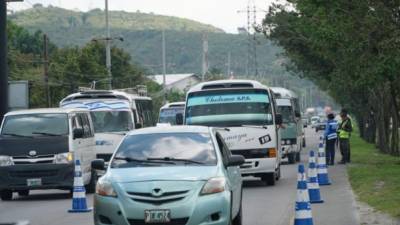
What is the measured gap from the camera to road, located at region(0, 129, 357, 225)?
54.2 feet

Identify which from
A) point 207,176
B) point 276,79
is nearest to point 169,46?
point 276,79

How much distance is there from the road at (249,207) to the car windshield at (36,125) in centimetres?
162

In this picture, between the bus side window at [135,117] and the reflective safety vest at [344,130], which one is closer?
the bus side window at [135,117]

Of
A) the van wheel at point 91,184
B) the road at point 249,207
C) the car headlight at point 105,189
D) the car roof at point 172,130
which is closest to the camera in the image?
the car headlight at point 105,189

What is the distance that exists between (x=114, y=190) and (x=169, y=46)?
15300 cm

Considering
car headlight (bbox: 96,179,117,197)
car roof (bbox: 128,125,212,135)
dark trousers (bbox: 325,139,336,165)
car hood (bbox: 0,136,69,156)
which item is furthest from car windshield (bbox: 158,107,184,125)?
car headlight (bbox: 96,179,117,197)

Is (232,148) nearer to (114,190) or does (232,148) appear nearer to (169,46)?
(114,190)

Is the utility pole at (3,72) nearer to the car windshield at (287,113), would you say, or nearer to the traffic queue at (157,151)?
the traffic queue at (157,151)

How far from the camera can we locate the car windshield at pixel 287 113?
38719mm

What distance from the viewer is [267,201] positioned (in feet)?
64.6

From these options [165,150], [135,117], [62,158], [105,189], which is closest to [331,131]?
[135,117]

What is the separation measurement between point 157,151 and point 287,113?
26.2 m

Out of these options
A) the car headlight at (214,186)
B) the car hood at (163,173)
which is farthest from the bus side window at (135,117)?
the car headlight at (214,186)

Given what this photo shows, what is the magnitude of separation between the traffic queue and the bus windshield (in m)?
0.03
